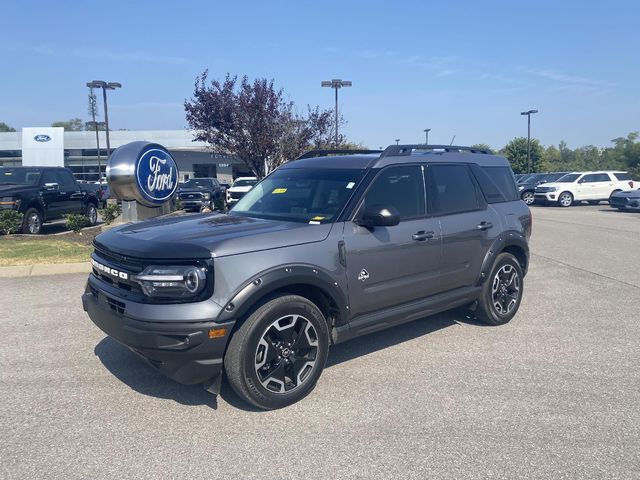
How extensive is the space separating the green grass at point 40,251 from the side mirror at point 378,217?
638 cm

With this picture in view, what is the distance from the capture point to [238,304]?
3525 millimetres

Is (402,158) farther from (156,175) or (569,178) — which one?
(569,178)

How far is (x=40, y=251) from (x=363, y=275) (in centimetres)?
795

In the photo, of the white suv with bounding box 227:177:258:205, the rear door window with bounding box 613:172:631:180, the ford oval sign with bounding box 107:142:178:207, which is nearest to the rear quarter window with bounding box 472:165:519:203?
the ford oval sign with bounding box 107:142:178:207

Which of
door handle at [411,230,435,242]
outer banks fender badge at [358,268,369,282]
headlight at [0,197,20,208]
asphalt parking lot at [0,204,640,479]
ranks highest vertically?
headlight at [0,197,20,208]

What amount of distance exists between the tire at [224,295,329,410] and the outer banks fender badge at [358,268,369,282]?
1.61ft

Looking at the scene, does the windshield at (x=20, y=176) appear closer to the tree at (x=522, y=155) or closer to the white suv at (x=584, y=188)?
the white suv at (x=584, y=188)

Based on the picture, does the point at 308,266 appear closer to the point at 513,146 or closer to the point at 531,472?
the point at 531,472

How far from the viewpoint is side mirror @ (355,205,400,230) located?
4.18 meters

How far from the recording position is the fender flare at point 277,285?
3.52 metres

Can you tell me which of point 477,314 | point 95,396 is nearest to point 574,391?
point 477,314

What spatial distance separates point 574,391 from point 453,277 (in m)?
1.49

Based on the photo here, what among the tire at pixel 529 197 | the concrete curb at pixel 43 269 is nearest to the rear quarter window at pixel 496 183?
the concrete curb at pixel 43 269

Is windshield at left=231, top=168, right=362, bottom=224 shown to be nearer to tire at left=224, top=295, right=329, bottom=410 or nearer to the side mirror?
the side mirror
